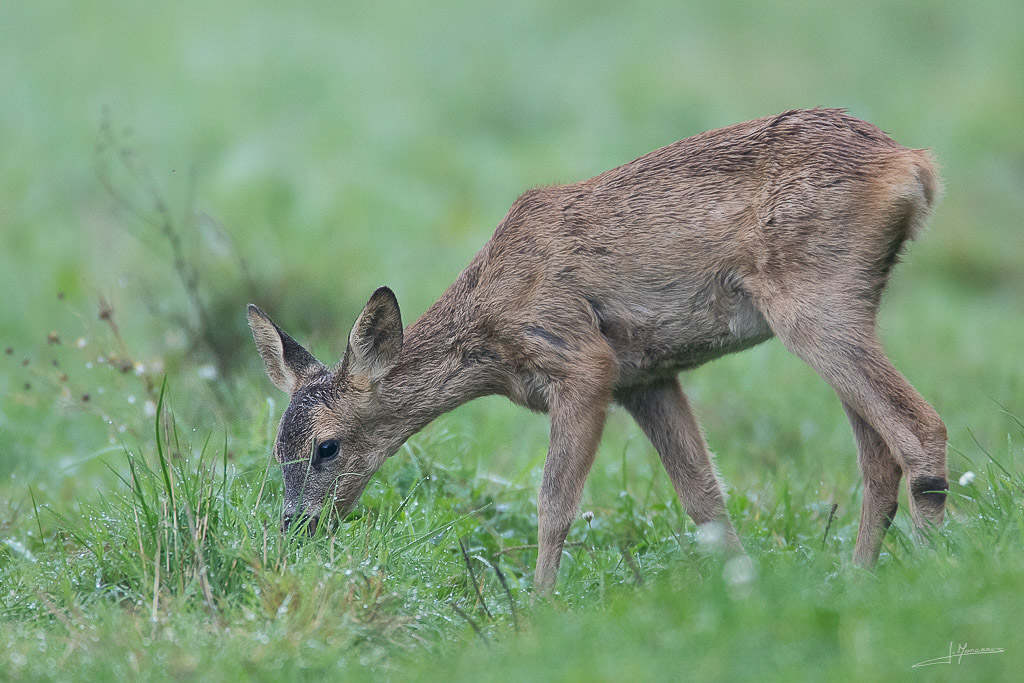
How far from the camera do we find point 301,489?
5742mm

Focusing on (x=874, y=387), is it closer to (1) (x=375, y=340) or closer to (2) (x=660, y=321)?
(2) (x=660, y=321)

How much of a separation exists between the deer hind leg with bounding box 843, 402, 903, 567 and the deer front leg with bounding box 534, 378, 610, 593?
4.16ft

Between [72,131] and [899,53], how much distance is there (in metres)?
12.3

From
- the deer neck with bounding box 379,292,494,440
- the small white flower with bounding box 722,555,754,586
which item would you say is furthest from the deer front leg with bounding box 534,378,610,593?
the small white flower with bounding box 722,555,754,586

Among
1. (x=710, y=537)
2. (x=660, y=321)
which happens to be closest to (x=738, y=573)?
(x=710, y=537)

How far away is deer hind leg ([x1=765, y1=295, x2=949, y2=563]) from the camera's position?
542 centimetres

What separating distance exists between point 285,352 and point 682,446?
219 centimetres

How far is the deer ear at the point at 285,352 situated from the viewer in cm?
631

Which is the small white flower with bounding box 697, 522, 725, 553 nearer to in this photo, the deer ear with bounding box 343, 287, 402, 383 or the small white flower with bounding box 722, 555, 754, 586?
the small white flower with bounding box 722, 555, 754, 586

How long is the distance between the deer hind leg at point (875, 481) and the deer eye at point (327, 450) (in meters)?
2.59

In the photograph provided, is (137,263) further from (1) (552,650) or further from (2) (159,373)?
(1) (552,650)

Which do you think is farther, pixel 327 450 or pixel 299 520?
pixel 327 450

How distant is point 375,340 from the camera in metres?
6.11

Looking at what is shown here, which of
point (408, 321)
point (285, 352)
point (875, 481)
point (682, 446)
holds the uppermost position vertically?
point (285, 352)
